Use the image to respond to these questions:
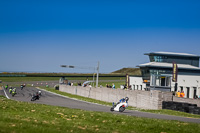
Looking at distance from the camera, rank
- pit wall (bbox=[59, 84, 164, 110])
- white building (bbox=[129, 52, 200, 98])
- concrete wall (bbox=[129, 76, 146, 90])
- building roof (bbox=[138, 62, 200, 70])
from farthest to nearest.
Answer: concrete wall (bbox=[129, 76, 146, 90])
building roof (bbox=[138, 62, 200, 70])
white building (bbox=[129, 52, 200, 98])
pit wall (bbox=[59, 84, 164, 110])

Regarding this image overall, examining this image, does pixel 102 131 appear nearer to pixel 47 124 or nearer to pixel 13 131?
pixel 47 124

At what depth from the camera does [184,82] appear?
56.2 meters

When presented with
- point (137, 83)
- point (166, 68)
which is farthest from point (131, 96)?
point (137, 83)

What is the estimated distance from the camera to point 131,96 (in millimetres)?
38438

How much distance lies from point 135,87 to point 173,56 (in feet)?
40.7

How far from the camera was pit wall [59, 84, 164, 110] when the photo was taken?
31.7 meters

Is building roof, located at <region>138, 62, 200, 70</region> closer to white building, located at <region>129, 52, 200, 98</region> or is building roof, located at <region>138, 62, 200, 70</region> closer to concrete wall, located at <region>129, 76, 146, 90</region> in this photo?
white building, located at <region>129, 52, 200, 98</region>

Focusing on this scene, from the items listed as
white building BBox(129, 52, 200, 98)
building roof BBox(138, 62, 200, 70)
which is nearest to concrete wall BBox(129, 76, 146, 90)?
white building BBox(129, 52, 200, 98)

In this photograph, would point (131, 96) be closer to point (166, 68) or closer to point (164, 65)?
point (166, 68)

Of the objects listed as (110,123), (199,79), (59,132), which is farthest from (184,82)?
(59,132)

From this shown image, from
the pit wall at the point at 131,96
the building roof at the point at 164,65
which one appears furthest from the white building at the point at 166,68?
the pit wall at the point at 131,96

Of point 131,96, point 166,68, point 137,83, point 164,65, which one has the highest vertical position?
point 164,65

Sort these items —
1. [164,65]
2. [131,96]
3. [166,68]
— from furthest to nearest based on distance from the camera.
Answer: [164,65] → [166,68] → [131,96]

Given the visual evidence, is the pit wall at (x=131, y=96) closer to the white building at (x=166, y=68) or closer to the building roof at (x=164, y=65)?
the white building at (x=166, y=68)
